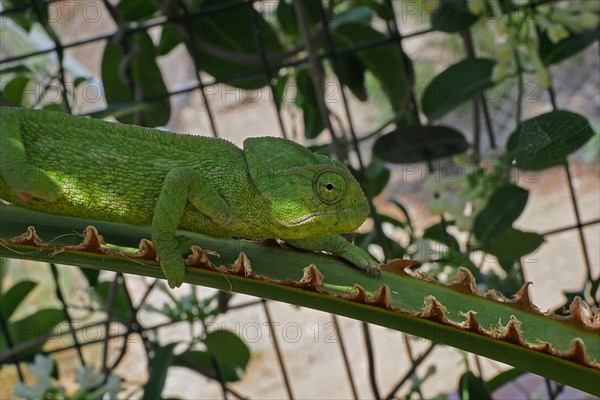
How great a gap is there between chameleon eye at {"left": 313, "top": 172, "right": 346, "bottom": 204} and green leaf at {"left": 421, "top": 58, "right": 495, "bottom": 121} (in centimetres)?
50

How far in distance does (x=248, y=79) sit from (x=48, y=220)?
30.4 inches

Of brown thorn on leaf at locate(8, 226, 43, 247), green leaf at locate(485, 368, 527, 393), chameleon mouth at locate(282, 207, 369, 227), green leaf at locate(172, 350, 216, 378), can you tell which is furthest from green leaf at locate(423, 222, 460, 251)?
brown thorn on leaf at locate(8, 226, 43, 247)

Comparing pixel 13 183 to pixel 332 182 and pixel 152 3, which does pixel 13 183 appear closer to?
pixel 332 182

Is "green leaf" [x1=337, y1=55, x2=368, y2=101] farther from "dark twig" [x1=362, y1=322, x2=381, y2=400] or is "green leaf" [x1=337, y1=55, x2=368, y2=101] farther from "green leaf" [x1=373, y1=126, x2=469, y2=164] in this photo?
"dark twig" [x1=362, y1=322, x2=381, y2=400]

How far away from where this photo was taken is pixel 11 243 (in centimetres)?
56

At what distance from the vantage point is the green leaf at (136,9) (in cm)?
131

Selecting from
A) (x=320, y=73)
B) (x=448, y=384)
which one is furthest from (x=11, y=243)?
(x=448, y=384)

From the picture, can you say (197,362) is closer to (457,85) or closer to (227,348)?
(227,348)

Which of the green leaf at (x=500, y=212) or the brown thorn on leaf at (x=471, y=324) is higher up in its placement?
the brown thorn on leaf at (x=471, y=324)

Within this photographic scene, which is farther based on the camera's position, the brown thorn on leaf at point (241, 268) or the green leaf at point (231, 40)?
the green leaf at point (231, 40)

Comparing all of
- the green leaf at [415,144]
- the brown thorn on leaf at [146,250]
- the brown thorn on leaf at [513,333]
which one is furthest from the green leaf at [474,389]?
the brown thorn on leaf at [146,250]

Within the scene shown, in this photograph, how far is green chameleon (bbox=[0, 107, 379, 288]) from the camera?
2.26 ft

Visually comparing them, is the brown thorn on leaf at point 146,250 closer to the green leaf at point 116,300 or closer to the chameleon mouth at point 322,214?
the chameleon mouth at point 322,214

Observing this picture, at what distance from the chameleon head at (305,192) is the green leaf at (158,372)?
448 mm
